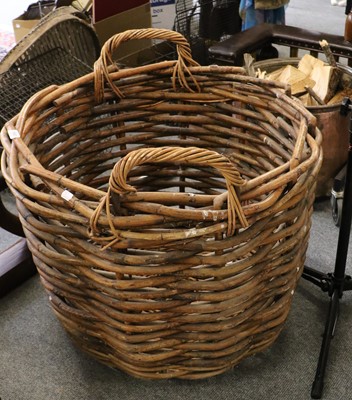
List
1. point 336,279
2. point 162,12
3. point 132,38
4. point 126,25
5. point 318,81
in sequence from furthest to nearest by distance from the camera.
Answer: point 162,12 < point 126,25 < point 318,81 < point 336,279 < point 132,38

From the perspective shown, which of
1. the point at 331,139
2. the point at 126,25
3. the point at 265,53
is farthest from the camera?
the point at 265,53

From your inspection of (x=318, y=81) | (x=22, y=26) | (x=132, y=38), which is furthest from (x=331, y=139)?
(x=22, y=26)

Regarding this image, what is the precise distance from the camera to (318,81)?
2.30 m

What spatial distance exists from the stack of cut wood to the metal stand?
692mm

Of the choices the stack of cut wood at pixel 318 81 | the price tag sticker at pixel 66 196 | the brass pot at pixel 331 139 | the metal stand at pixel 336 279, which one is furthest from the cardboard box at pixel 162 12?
the price tag sticker at pixel 66 196

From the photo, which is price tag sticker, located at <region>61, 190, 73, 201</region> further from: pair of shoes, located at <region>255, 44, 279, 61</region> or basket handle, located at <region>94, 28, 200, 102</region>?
pair of shoes, located at <region>255, 44, 279, 61</region>

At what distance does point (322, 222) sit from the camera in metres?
2.20

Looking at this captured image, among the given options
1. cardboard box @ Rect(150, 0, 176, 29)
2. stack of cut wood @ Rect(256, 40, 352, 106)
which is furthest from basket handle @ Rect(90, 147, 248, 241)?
cardboard box @ Rect(150, 0, 176, 29)

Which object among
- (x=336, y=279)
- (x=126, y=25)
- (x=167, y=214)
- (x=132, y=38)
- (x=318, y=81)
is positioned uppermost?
(x=132, y=38)

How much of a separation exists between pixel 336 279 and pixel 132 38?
34.4 inches

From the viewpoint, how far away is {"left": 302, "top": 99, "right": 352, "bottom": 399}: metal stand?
5.11 ft

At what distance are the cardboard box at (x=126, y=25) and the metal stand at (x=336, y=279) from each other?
1.29 metres

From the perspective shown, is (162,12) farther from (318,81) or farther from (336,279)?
(336,279)

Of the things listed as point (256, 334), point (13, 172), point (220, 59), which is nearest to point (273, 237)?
point (256, 334)
